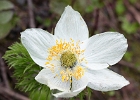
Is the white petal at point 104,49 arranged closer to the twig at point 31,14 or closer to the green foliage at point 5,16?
the green foliage at point 5,16

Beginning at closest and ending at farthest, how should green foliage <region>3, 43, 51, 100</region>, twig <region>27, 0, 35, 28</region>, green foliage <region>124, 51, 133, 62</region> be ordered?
1. green foliage <region>3, 43, 51, 100</region>
2. twig <region>27, 0, 35, 28</region>
3. green foliage <region>124, 51, 133, 62</region>

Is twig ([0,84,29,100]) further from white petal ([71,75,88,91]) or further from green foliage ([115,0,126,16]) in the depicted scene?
green foliage ([115,0,126,16])

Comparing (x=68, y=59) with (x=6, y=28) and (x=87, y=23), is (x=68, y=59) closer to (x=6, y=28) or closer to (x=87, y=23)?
(x=6, y=28)

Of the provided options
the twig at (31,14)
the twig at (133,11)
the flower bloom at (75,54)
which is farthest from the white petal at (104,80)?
the twig at (133,11)

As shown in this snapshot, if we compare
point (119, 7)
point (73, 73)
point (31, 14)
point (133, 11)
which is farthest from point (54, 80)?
point (133, 11)

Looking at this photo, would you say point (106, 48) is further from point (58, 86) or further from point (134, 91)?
point (134, 91)

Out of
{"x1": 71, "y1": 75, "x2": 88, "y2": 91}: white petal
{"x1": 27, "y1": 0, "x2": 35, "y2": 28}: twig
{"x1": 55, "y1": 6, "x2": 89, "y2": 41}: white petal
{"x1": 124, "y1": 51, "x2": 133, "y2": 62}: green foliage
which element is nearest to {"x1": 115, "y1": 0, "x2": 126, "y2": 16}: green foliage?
{"x1": 124, "y1": 51, "x2": 133, "y2": 62}: green foliage
